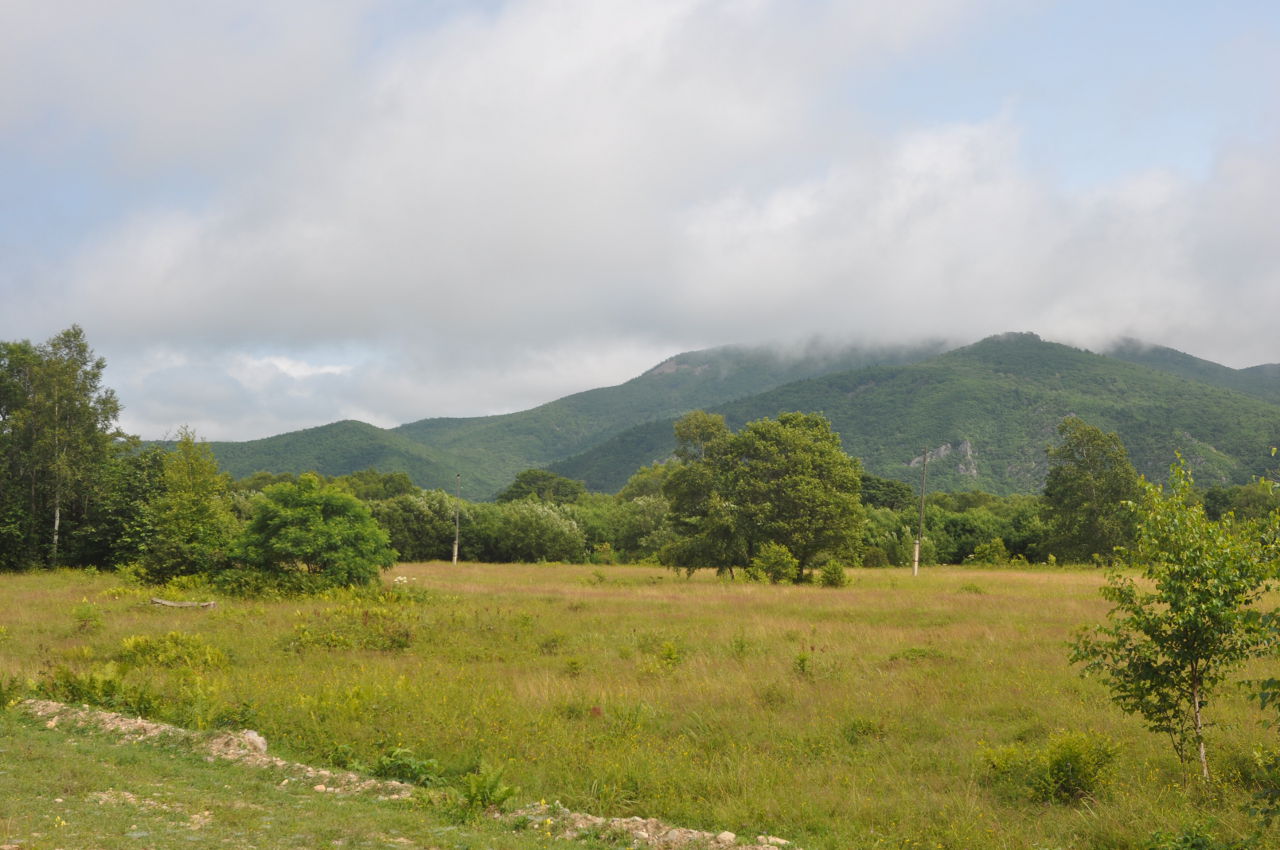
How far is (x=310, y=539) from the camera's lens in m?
26.8

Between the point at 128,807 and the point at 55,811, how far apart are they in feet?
1.98

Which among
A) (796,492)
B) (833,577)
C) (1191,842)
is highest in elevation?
(796,492)

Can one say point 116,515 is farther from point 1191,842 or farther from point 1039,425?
point 1039,425

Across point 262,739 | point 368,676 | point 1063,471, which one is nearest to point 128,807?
point 262,739

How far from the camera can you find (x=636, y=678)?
607 inches

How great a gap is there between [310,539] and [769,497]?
74.5 feet

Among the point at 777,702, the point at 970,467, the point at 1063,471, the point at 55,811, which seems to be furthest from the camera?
the point at 970,467

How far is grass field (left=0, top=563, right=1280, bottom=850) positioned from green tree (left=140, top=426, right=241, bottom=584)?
5754mm

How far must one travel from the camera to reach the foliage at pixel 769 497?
38.9m

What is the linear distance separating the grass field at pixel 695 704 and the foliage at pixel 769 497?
14.7 m

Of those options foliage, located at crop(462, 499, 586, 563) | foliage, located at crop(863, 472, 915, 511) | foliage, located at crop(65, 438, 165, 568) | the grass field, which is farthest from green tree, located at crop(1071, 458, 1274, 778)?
foliage, located at crop(863, 472, 915, 511)

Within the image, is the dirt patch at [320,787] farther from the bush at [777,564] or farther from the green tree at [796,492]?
the green tree at [796,492]

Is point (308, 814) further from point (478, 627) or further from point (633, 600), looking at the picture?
point (633, 600)

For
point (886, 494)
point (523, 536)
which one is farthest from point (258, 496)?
point (886, 494)
